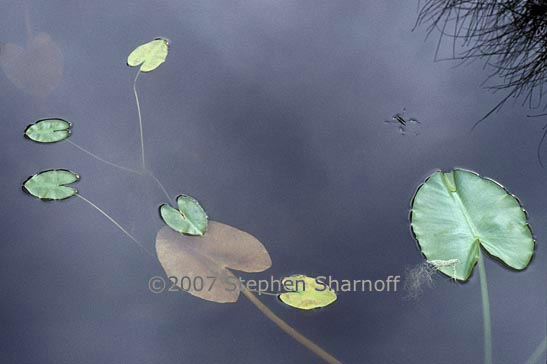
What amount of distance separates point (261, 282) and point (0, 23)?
40.6 inches

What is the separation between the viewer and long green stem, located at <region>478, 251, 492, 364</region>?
3.83 ft

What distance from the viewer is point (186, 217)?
1330 millimetres

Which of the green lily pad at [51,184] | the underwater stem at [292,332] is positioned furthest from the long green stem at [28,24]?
the underwater stem at [292,332]

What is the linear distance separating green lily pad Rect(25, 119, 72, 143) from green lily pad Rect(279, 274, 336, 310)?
63 centimetres

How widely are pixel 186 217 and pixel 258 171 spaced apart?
0.63 feet

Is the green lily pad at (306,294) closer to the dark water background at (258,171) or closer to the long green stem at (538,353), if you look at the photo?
the dark water background at (258,171)

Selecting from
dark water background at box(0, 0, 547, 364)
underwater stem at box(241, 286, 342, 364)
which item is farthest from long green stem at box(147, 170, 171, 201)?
underwater stem at box(241, 286, 342, 364)

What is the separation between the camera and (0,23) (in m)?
1.69

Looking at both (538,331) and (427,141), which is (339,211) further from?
(538,331)

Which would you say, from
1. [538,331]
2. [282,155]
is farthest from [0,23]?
[538,331]

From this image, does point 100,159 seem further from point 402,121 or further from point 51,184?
point 402,121

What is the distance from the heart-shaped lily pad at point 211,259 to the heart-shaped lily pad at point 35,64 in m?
0.55

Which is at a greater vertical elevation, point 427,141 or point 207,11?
point 207,11

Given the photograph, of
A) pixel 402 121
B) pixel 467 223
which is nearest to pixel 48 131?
pixel 402 121
